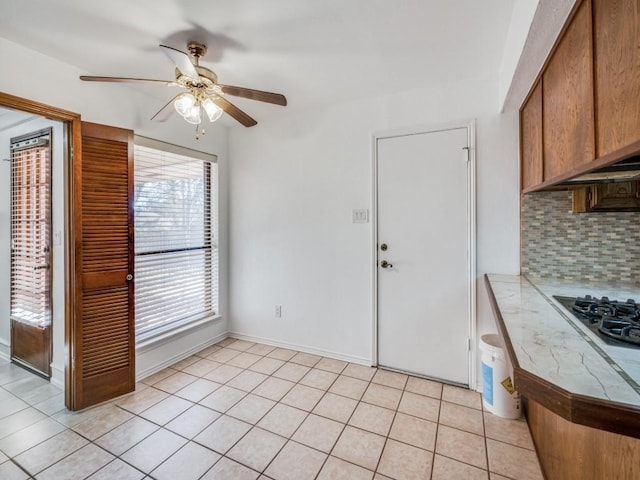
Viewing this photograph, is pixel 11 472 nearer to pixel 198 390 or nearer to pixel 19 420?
pixel 19 420

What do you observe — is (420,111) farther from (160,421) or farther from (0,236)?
(0,236)

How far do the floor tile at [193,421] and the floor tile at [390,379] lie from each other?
1259mm

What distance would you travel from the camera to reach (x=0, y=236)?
2.88 m

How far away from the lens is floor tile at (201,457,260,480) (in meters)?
1.48

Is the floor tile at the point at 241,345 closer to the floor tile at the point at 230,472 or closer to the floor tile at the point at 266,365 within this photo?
the floor tile at the point at 266,365

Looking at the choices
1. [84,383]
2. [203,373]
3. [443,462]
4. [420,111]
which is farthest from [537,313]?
[84,383]

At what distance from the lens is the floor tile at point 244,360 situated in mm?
2703

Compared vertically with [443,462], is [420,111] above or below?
above

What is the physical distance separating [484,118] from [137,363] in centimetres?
339

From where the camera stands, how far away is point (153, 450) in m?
1.66

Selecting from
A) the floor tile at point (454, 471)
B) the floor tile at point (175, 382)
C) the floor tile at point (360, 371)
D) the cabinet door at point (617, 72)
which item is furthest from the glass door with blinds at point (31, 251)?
the cabinet door at point (617, 72)

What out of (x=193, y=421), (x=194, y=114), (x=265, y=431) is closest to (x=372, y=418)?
(x=265, y=431)

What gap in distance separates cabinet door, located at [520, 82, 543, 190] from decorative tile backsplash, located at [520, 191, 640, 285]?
229mm

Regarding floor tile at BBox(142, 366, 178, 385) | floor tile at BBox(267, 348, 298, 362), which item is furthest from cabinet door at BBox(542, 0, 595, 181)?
floor tile at BBox(142, 366, 178, 385)
